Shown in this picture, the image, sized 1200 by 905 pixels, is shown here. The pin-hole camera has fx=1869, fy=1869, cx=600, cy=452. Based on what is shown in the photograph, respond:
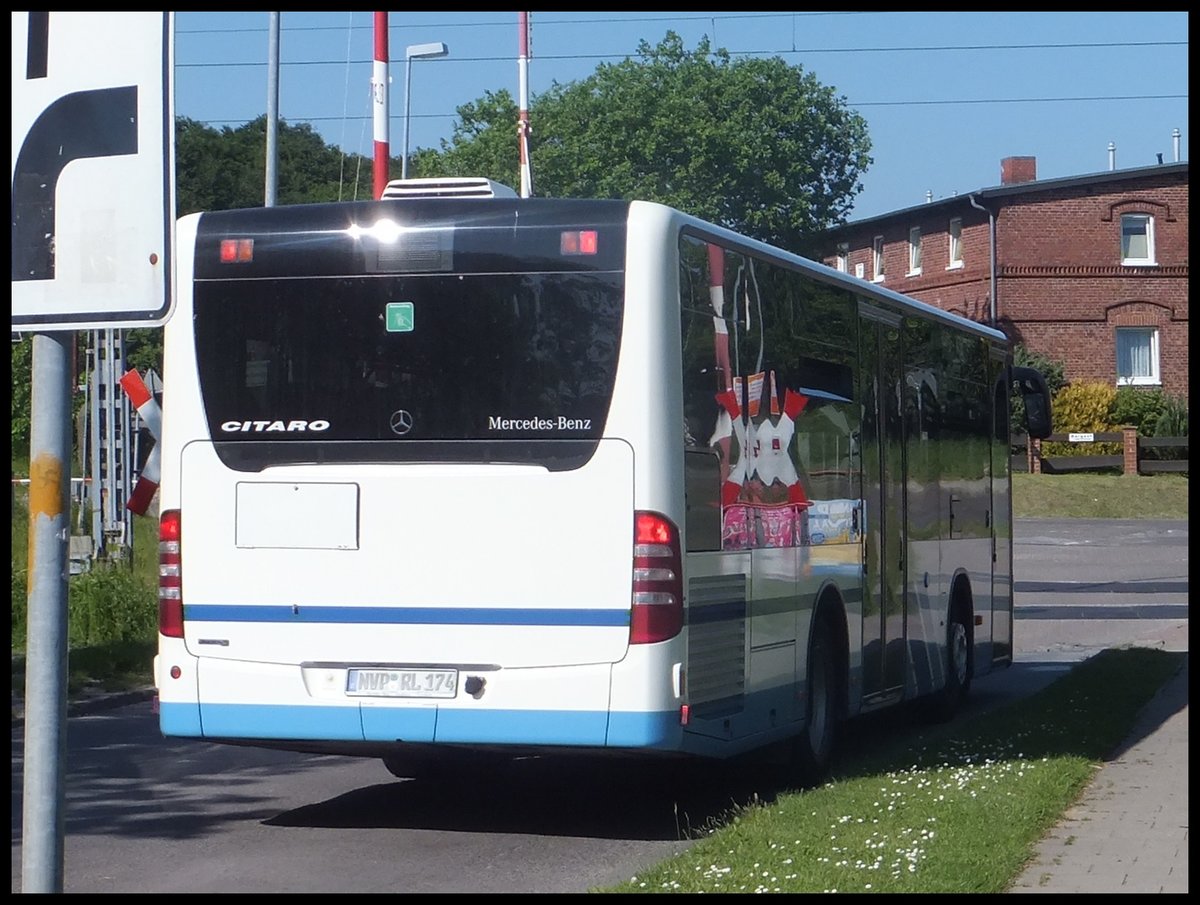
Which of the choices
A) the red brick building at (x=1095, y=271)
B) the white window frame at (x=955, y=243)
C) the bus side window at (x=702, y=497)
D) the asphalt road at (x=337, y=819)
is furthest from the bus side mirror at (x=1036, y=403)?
the white window frame at (x=955, y=243)

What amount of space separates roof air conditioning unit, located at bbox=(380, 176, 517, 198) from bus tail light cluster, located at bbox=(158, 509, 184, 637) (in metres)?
1.95

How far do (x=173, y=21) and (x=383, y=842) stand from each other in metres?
5.56

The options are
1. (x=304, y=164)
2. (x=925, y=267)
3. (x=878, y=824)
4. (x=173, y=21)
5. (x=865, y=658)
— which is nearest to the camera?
(x=173, y=21)

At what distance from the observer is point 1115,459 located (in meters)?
50.0

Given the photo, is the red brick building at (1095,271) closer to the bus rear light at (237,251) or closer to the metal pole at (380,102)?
the metal pole at (380,102)

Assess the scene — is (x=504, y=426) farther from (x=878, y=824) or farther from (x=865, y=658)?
(x=865, y=658)

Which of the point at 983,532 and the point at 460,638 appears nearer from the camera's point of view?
the point at 460,638

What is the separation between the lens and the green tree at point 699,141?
230 ft

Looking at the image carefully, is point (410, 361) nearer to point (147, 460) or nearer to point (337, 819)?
point (337, 819)

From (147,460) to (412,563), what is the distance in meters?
5.90

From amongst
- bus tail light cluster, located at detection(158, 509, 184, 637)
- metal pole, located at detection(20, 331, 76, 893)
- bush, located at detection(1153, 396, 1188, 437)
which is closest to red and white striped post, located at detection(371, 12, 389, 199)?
bus tail light cluster, located at detection(158, 509, 184, 637)

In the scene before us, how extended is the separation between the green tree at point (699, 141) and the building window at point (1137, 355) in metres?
16.9

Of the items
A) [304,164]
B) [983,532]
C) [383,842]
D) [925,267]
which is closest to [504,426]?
[383,842]

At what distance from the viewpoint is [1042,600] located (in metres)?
25.9
